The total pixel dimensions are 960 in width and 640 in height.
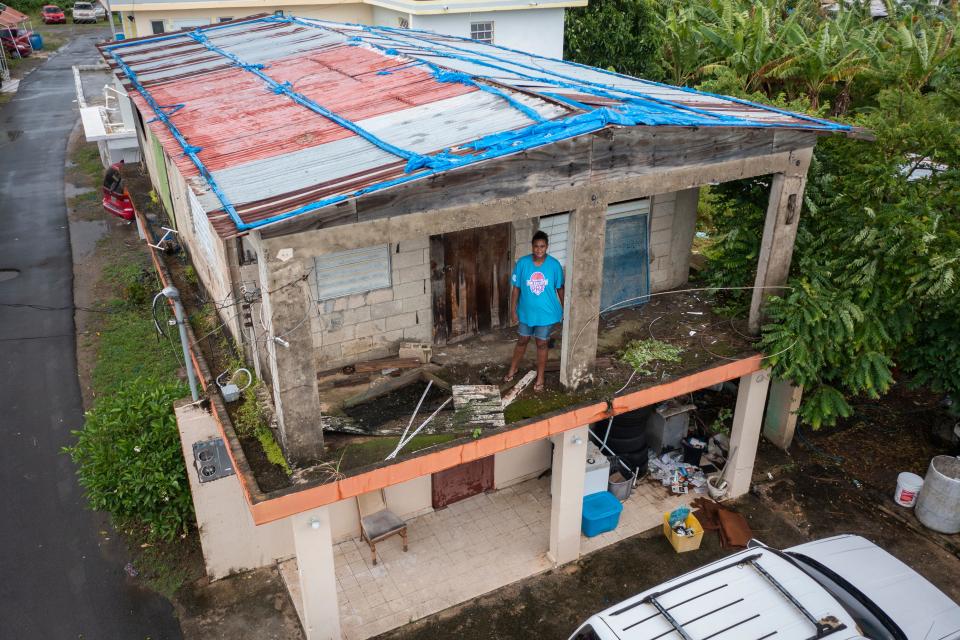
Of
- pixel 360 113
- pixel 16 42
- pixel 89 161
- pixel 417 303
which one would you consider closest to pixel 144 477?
pixel 417 303

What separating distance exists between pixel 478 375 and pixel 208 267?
4705 millimetres

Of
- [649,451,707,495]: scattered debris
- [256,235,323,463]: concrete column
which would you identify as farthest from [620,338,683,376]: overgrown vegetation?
[256,235,323,463]: concrete column

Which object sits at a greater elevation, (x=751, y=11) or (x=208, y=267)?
(x=751, y=11)

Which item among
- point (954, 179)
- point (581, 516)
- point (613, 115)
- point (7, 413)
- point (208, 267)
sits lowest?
point (7, 413)

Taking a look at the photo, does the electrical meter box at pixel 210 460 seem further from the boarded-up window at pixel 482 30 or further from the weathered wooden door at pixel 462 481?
the boarded-up window at pixel 482 30

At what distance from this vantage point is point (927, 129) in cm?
1083

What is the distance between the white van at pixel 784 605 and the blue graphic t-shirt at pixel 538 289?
3542mm

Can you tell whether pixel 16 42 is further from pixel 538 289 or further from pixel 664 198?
pixel 538 289

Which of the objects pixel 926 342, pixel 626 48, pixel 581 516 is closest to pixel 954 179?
pixel 926 342

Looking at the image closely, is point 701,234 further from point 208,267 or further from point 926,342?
point 208,267

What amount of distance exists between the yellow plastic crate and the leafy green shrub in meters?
7.51

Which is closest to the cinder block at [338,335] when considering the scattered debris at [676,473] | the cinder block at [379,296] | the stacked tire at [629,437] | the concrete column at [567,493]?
the cinder block at [379,296]

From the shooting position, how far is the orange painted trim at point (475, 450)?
771 centimetres

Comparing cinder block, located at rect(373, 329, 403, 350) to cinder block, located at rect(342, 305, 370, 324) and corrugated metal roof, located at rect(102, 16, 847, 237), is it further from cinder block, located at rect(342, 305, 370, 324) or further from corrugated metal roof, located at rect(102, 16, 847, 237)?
corrugated metal roof, located at rect(102, 16, 847, 237)
